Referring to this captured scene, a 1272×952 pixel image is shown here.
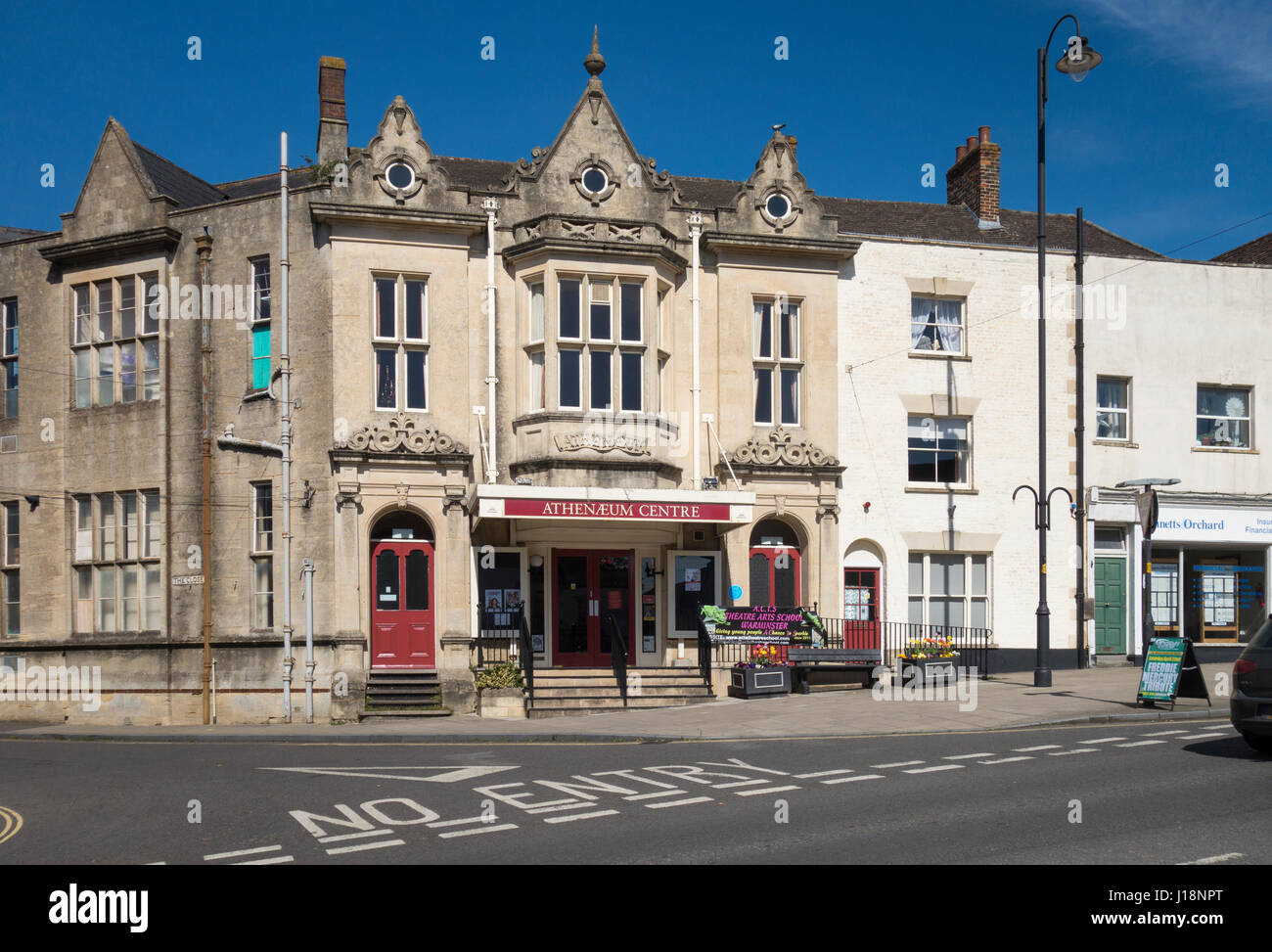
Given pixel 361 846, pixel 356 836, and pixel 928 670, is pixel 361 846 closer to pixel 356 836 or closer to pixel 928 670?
pixel 356 836

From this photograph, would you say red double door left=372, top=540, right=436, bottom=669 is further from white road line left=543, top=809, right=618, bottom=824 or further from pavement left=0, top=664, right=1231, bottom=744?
white road line left=543, top=809, right=618, bottom=824

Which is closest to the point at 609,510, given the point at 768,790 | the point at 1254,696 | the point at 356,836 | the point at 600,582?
the point at 600,582

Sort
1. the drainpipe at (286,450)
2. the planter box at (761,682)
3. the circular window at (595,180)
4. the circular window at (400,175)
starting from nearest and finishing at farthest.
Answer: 1. the drainpipe at (286,450)
2. the planter box at (761,682)
3. the circular window at (400,175)
4. the circular window at (595,180)

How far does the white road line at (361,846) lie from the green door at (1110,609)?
64.8ft

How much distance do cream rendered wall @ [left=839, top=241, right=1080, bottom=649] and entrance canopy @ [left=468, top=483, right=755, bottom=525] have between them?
13.1 ft

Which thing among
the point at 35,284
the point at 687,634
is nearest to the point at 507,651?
the point at 687,634

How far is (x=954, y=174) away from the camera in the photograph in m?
29.6

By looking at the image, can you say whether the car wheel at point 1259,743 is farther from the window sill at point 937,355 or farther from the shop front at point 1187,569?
the window sill at point 937,355

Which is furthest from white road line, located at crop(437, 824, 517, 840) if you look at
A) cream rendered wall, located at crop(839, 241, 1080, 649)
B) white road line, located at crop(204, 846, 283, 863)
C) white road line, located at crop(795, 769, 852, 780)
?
cream rendered wall, located at crop(839, 241, 1080, 649)

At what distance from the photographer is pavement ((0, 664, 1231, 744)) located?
16.6 meters

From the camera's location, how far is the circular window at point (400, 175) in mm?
21891

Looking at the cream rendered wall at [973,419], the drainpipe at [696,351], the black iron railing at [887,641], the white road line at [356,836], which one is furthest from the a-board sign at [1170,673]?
the white road line at [356,836]

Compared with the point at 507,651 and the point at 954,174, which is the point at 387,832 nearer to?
the point at 507,651

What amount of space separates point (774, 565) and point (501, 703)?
6401mm
